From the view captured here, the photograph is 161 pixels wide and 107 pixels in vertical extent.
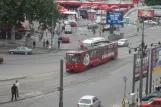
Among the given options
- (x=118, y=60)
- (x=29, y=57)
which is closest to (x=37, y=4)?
(x=29, y=57)

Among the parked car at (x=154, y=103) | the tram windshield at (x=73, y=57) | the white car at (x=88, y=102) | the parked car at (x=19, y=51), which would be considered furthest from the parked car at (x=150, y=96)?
the parked car at (x=19, y=51)

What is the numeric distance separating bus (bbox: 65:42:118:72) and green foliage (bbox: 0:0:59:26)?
Result: 48.2 feet

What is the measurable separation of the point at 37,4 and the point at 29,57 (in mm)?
11432

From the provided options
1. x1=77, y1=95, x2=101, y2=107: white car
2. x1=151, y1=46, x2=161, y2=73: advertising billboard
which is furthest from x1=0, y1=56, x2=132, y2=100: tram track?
x1=151, y1=46, x2=161, y2=73: advertising billboard

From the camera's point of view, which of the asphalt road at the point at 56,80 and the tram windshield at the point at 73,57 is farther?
the tram windshield at the point at 73,57

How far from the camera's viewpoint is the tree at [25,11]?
2643 inches

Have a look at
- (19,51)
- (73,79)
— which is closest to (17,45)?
(19,51)

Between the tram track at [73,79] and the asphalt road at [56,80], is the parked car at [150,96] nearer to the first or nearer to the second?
the asphalt road at [56,80]

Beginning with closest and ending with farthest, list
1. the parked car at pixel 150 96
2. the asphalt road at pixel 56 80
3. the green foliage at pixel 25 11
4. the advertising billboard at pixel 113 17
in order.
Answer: the parked car at pixel 150 96 < the asphalt road at pixel 56 80 < the green foliage at pixel 25 11 < the advertising billboard at pixel 113 17

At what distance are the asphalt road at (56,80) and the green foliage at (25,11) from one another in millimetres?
7691

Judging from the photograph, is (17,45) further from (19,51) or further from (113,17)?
(113,17)

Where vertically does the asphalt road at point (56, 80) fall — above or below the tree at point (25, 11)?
below

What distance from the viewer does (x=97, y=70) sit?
53.8m

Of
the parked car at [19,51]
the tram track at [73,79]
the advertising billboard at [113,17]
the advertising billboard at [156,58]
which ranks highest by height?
the advertising billboard at [113,17]
